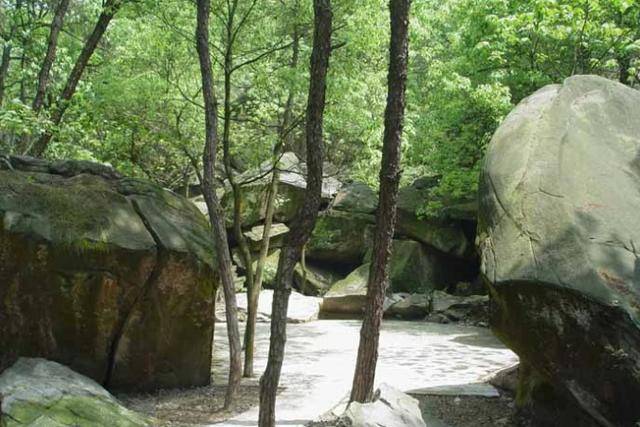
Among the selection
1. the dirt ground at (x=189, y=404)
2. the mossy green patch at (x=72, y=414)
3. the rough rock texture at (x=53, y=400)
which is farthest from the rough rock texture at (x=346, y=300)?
the mossy green patch at (x=72, y=414)

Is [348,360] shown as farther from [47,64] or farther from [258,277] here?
[47,64]

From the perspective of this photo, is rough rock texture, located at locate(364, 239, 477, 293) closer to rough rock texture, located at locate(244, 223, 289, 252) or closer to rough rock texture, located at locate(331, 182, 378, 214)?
rough rock texture, located at locate(331, 182, 378, 214)

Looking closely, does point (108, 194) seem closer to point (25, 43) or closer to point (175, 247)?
point (175, 247)

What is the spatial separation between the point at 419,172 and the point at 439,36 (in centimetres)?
594

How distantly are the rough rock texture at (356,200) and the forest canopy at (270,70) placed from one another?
719 cm

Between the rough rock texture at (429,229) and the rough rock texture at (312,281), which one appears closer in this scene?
the rough rock texture at (429,229)

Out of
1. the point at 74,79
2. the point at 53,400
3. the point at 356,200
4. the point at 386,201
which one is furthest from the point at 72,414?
the point at 356,200

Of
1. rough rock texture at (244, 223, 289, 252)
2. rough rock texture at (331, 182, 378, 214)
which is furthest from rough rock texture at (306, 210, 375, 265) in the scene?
rough rock texture at (244, 223, 289, 252)

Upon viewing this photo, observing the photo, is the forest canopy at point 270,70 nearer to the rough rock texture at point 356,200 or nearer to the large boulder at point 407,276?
the large boulder at point 407,276

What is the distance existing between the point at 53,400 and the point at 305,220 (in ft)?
10.2

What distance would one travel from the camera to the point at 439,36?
2464cm

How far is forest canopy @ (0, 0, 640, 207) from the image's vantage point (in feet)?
32.6

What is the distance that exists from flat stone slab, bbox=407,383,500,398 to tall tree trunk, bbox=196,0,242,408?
2.27 meters

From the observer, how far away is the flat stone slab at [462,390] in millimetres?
8406
